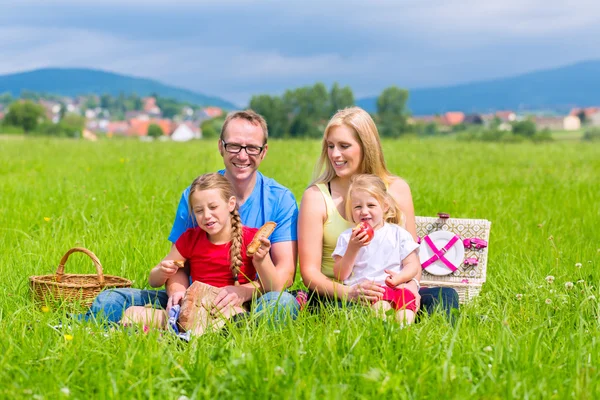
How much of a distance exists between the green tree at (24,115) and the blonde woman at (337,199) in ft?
335

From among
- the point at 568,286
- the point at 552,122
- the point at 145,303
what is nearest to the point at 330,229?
the point at 145,303

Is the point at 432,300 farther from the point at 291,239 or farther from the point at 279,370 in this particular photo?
the point at 279,370

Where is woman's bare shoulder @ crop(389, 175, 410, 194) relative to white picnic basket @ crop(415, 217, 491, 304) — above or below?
above

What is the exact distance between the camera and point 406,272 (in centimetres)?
429

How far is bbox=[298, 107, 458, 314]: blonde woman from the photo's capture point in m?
4.41

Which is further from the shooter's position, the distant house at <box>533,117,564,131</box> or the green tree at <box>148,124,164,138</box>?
the distant house at <box>533,117,564,131</box>

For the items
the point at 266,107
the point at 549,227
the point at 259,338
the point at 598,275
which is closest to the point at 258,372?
the point at 259,338

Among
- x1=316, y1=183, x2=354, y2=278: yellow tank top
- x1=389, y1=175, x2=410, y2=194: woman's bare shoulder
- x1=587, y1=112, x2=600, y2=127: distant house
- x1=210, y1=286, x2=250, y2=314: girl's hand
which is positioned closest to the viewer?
x1=210, y1=286, x2=250, y2=314: girl's hand

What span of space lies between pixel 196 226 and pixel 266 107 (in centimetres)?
6508

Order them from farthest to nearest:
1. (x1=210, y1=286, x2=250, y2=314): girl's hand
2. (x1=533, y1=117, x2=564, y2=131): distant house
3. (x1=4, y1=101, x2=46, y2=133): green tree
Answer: (x1=533, y1=117, x2=564, y2=131): distant house
(x1=4, y1=101, x2=46, y2=133): green tree
(x1=210, y1=286, x2=250, y2=314): girl's hand

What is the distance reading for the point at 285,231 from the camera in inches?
178

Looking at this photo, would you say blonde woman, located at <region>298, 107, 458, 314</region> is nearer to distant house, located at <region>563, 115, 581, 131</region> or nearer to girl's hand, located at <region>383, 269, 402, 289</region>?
girl's hand, located at <region>383, 269, 402, 289</region>

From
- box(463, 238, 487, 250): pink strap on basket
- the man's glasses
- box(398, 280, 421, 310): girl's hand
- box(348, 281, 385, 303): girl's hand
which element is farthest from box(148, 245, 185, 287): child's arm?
box(463, 238, 487, 250): pink strap on basket

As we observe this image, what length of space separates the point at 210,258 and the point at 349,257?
0.82m
